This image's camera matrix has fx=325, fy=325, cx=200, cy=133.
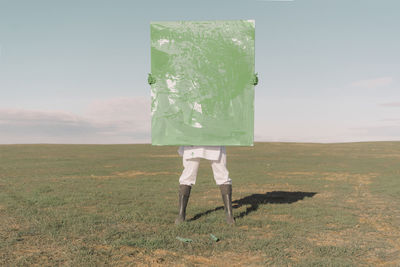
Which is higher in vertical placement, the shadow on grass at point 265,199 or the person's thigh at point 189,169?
the person's thigh at point 189,169

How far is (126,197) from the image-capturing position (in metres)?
10.5

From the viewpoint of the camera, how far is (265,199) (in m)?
10.1

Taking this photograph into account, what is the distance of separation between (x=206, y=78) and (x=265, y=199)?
5034 mm

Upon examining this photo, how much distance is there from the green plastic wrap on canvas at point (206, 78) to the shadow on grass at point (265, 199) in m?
2.30

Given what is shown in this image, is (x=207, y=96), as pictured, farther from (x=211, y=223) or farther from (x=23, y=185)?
(x=23, y=185)

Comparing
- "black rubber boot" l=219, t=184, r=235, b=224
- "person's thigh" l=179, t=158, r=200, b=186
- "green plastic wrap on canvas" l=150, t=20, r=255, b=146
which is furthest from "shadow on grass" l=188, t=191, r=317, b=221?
"green plastic wrap on canvas" l=150, t=20, r=255, b=146

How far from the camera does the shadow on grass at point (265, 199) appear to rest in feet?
27.5

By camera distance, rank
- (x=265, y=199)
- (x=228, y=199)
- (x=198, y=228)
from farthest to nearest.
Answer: (x=265, y=199) < (x=228, y=199) < (x=198, y=228)

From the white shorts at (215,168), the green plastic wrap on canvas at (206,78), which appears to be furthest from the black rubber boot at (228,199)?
the green plastic wrap on canvas at (206,78)

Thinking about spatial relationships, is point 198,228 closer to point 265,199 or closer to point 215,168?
point 215,168

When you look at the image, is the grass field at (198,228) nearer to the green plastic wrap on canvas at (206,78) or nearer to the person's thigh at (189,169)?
the person's thigh at (189,169)

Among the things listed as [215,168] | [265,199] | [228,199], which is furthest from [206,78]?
[265,199]

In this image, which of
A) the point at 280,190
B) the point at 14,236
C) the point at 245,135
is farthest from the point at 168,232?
the point at 280,190

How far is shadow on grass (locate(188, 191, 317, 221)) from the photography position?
329 inches
